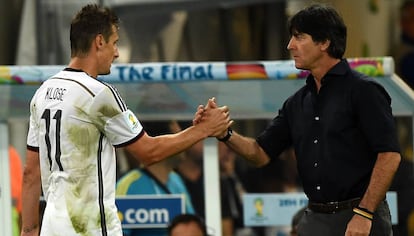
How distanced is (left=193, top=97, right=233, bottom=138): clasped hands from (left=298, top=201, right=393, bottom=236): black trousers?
0.56 m

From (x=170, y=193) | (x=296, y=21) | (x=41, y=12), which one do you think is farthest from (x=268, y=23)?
(x=296, y=21)

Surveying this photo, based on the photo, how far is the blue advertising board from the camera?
287 inches

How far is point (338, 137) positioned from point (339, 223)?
39 cm

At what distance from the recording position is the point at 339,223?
5.60 metres

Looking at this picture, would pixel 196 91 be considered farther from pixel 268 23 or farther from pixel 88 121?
pixel 268 23

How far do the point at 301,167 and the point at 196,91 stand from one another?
4.56 feet

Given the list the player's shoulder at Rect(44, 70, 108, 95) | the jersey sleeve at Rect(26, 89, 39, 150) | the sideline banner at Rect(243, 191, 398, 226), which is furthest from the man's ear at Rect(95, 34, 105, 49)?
the sideline banner at Rect(243, 191, 398, 226)

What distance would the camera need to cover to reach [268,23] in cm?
1250

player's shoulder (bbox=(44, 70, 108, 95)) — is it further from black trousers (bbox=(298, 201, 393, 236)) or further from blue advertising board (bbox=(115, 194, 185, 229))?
blue advertising board (bbox=(115, 194, 185, 229))

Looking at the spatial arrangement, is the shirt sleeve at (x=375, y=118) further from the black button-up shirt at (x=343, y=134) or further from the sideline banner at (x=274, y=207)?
the sideline banner at (x=274, y=207)

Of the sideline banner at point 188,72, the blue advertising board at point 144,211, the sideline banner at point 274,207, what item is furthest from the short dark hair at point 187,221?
the sideline banner at point 188,72

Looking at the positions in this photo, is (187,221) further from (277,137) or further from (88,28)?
(88,28)

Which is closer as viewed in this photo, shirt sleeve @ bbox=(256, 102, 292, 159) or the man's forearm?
the man's forearm

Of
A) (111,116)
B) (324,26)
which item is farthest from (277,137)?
(111,116)
